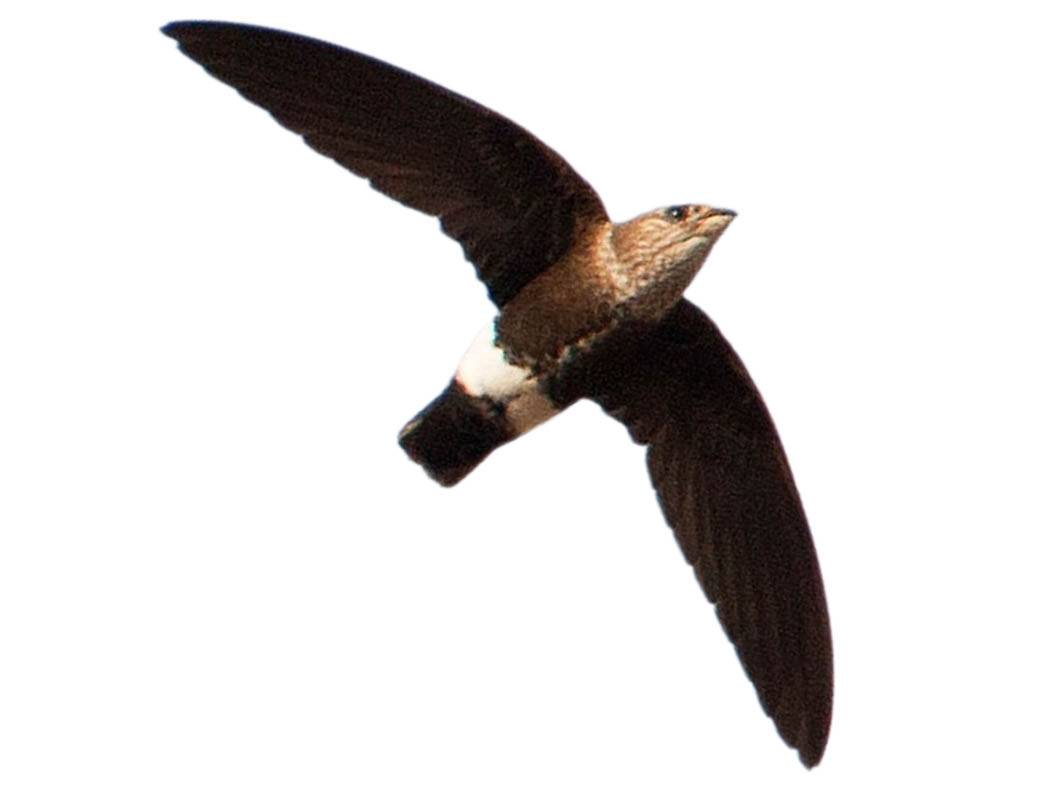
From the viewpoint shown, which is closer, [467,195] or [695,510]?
[467,195]

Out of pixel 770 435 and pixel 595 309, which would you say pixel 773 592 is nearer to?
pixel 770 435

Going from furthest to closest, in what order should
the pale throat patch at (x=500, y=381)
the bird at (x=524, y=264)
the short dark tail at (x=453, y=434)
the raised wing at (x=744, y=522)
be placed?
the raised wing at (x=744, y=522)
the short dark tail at (x=453, y=434)
the pale throat patch at (x=500, y=381)
the bird at (x=524, y=264)

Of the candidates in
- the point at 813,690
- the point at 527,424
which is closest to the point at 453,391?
the point at 527,424

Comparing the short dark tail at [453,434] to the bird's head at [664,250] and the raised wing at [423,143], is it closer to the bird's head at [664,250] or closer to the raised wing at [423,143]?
the raised wing at [423,143]

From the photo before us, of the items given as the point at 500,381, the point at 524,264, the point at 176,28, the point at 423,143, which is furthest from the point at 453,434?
the point at 176,28

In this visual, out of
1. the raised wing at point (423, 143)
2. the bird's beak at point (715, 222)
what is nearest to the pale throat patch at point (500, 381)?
the raised wing at point (423, 143)

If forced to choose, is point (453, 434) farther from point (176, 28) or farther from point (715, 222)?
point (176, 28)

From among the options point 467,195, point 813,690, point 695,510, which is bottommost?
point 813,690

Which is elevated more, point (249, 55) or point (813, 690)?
point (249, 55)

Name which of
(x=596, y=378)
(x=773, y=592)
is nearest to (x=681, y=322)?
(x=596, y=378)
